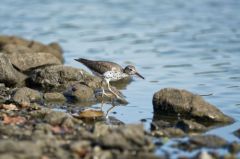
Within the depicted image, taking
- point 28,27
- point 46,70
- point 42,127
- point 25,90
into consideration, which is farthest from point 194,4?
point 42,127

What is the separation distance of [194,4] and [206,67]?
12020 mm

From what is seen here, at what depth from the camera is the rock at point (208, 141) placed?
10.6m

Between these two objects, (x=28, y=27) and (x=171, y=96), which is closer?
(x=171, y=96)

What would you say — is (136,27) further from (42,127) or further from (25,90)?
(42,127)

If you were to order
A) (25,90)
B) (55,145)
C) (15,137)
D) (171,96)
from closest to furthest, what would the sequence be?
(55,145) < (15,137) < (171,96) < (25,90)

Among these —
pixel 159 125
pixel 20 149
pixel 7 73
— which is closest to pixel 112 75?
pixel 7 73

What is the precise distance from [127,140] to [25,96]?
Answer: 188 inches

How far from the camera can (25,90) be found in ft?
46.8

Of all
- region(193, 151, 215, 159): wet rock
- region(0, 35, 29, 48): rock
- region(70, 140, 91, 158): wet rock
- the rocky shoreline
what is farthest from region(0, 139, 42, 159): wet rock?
region(0, 35, 29, 48): rock

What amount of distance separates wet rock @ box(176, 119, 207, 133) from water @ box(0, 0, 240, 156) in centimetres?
41

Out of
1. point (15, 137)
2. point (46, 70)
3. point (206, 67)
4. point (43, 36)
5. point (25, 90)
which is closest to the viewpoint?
point (15, 137)

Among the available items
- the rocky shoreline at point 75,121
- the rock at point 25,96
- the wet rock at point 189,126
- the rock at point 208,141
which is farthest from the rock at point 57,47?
the rock at point 208,141

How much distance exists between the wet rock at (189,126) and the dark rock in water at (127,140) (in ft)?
5.99

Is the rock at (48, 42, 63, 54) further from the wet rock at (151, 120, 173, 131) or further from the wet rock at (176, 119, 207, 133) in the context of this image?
the wet rock at (176, 119, 207, 133)
